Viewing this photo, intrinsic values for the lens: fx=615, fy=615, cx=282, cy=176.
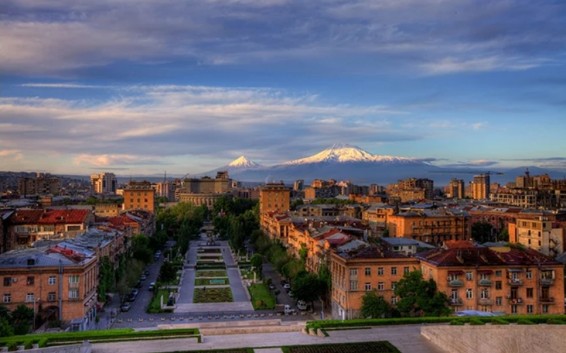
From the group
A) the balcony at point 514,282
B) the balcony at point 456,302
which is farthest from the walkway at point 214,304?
the balcony at point 514,282

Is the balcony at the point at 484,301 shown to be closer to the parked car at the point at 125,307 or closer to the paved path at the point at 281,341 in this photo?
the paved path at the point at 281,341

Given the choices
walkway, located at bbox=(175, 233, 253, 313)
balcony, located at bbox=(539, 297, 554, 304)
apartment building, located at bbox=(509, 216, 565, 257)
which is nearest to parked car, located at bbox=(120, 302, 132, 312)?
walkway, located at bbox=(175, 233, 253, 313)

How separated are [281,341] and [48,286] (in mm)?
17454

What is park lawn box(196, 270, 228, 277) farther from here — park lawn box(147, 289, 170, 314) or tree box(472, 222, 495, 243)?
tree box(472, 222, 495, 243)

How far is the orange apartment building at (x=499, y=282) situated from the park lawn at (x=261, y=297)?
47.8ft

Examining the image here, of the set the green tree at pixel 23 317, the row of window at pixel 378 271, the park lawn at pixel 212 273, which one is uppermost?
the row of window at pixel 378 271

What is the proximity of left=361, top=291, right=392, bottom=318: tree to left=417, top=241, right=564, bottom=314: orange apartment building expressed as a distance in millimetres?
3930

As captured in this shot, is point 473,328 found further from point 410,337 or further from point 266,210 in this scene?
point 266,210

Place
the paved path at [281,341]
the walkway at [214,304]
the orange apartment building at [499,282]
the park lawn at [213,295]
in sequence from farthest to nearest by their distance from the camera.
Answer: the park lawn at [213,295]
the walkway at [214,304]
the orange apartment building at [499,282]
the paved path at [281,341]

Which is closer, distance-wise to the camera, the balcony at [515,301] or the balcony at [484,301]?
the balcony at [484,301]

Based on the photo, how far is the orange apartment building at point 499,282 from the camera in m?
41.0

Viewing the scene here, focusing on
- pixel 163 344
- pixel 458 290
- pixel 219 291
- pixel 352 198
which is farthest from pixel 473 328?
pixel 352 198

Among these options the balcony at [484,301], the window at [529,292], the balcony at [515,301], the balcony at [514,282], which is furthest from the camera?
the window at [529,292]

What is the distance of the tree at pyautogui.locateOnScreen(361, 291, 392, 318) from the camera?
1599 inches
